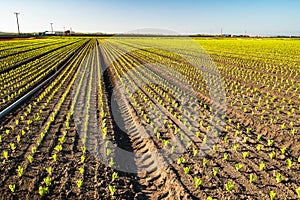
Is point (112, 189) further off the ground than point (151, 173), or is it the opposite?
point (112, 189)

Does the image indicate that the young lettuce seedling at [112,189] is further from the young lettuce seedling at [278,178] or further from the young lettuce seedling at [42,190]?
the young lettuce seedling at [278,178]

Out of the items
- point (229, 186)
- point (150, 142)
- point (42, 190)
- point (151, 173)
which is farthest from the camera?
point (150, 142)

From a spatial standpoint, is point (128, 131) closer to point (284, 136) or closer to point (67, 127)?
point (67, 127)

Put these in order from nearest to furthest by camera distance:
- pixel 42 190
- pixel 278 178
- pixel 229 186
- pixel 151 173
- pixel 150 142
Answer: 1. pixel 42 190
2. pixel 229 186
3. pixel 278 178
4. pixel 151 173
5. pixel 150 142

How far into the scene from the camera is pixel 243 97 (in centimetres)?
1059

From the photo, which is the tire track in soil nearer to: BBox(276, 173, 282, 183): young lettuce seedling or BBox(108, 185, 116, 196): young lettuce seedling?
BBox(108, 185, 116, 196): young lettuce seedling

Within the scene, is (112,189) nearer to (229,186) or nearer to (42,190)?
(42,190)

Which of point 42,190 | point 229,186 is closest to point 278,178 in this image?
point 229,186

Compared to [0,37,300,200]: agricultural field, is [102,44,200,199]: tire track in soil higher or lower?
lower

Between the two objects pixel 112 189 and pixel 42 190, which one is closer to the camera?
pixel 42 190

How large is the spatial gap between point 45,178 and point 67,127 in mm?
2581

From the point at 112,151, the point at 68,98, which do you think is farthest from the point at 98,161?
the point at 68,98

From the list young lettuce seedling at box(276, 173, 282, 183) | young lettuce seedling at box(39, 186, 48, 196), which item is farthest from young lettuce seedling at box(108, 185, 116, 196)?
young lettuce seedling at box(276, 173, 282, 183)

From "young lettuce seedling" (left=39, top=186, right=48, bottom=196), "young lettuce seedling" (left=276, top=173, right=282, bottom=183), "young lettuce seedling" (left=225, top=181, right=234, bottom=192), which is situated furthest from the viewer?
"young lettuce seedling" (left=276, top=173, right=282, bottom=183)
